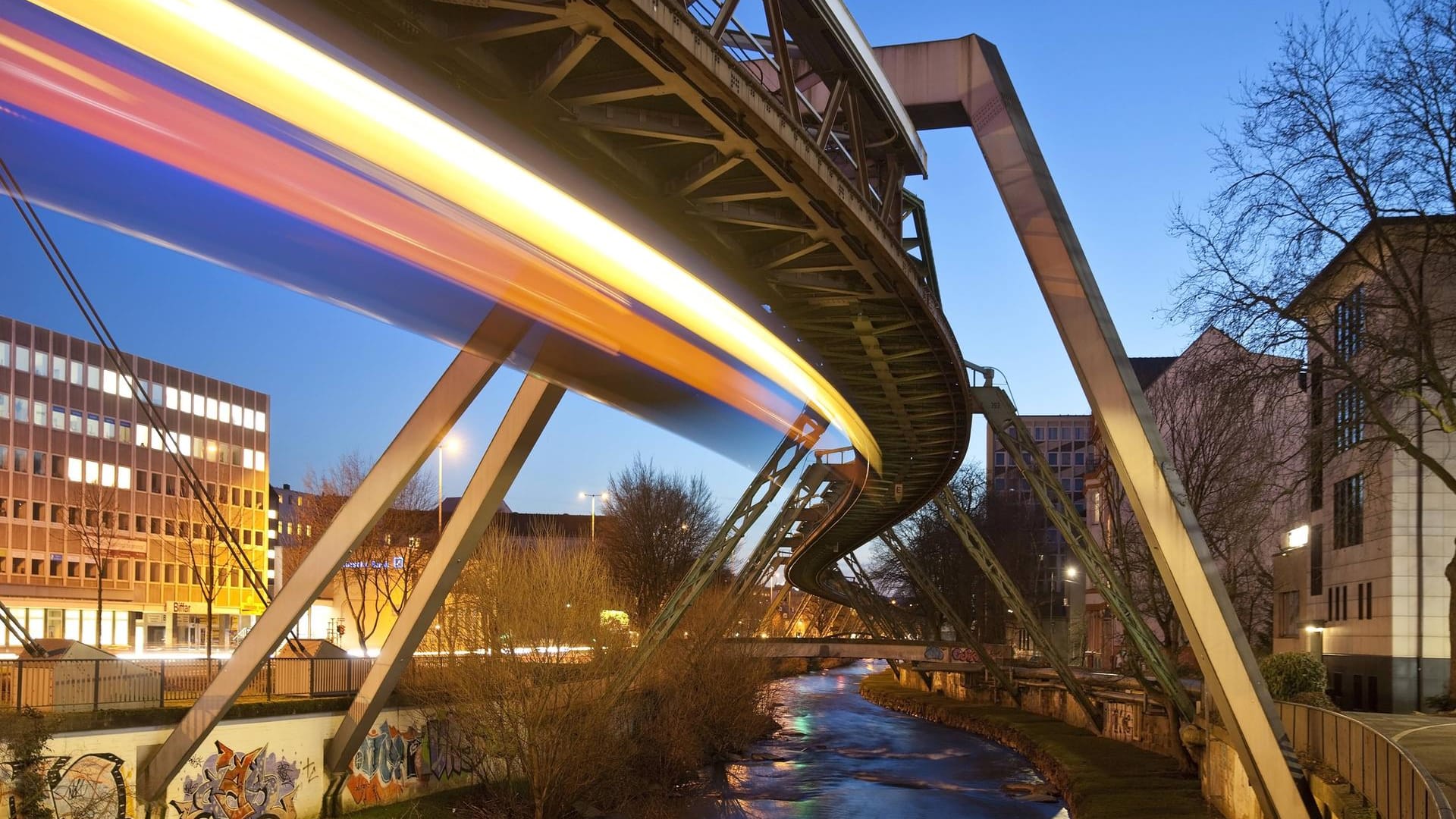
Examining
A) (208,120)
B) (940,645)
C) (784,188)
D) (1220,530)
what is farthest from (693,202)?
(940,645)

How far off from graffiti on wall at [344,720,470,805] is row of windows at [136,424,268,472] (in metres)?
48.9

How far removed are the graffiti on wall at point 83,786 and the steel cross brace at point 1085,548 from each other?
2067 cm

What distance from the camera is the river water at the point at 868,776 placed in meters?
30.4

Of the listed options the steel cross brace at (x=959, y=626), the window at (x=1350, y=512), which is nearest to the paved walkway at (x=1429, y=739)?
the window at (x=1350, y=512)

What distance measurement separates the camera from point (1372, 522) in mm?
33719

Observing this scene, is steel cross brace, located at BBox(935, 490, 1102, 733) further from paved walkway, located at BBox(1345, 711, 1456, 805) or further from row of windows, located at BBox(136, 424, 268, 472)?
row of windows, located at BBox(136, 424, 268, 472)

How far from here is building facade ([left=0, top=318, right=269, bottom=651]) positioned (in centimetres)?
6038

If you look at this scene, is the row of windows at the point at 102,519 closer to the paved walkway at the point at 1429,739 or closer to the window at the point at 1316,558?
the window at the point at 1316,558

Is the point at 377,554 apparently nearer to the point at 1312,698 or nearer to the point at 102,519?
the point at 102,519

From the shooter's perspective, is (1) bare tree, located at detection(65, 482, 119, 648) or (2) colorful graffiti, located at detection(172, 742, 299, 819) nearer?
(2) colorful graffiti, located at detection(172, 742, 299, 819)

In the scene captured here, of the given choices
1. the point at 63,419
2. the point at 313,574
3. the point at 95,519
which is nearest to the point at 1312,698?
the point at 313,574

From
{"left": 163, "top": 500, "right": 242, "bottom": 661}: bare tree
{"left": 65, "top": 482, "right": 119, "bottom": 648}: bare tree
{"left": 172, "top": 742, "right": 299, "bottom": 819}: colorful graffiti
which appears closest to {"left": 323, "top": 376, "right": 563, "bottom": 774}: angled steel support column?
{"left": 172, "top": 742, "right": 299, "bottom": 819}: colorful graffiti

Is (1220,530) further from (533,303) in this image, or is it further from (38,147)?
(38,147)

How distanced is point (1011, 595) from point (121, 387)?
4943cm
